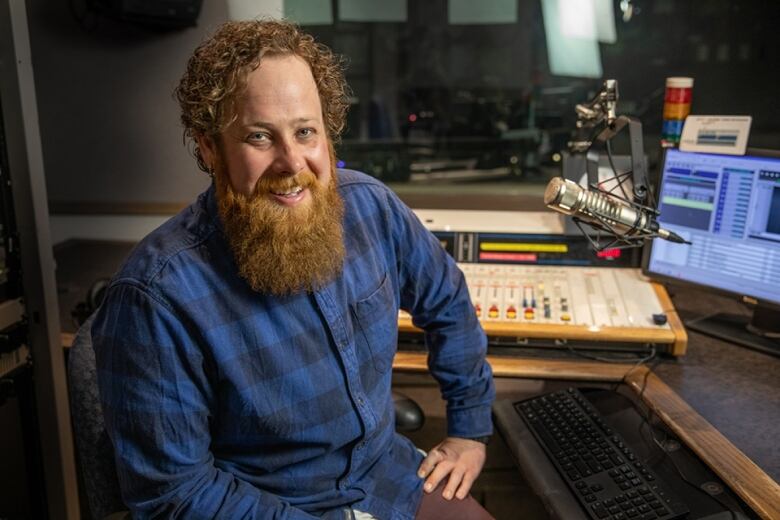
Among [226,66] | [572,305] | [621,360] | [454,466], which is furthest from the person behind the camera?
[572,305]

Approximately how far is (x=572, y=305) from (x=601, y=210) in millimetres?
425

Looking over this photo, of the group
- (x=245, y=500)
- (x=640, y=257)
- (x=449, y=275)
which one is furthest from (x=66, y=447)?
(x=640, y=257)

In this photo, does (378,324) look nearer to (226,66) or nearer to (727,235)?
(226,66)

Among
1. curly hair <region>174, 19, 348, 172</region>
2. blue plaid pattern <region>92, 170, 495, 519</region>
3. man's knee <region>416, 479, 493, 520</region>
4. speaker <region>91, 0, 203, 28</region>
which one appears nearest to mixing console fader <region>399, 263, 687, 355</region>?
blue plaid pattern <region>92, 170, 495, 519</region>

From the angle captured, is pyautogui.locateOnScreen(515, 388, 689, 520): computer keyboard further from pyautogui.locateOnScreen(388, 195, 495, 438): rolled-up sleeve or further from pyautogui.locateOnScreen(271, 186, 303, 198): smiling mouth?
pyautogui.locateOnScreen(271, 186, 303, 198): smiling mouth

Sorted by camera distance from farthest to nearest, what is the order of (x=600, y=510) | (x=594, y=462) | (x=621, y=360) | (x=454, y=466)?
(x=621, y=360), (x=454, y=466), (x=594, y=462), (x=600, y=510)

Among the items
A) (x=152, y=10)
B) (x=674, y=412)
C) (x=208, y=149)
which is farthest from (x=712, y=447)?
(x=152, y=10)

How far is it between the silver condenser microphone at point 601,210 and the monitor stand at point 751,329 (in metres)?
0.41

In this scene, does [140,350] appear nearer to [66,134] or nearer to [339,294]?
[339,294]

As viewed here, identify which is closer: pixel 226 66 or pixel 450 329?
pixel 226 66

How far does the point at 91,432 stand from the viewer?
3.57ft

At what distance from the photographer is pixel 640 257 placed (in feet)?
5.96

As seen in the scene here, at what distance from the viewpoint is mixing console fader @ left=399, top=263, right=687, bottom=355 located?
4.95ft

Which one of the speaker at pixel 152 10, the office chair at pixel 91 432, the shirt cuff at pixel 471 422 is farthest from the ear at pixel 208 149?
the speaker at pixel 152 10
